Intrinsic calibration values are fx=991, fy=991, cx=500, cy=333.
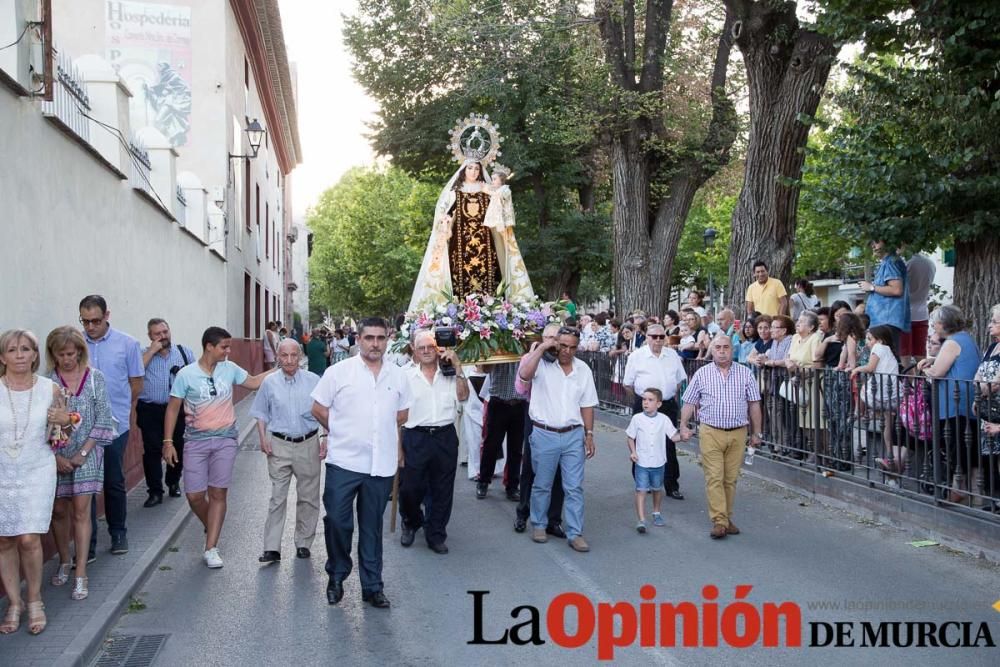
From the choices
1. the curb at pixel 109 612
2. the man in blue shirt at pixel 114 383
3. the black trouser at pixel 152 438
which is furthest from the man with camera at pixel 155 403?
the curb at pixel 109 612

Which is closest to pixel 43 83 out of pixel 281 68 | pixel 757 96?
pixel 757 96

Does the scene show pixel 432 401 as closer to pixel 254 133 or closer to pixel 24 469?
pixel 24 469

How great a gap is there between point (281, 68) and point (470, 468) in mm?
27613

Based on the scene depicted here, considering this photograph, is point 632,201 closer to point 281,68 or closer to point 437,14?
point 437,14

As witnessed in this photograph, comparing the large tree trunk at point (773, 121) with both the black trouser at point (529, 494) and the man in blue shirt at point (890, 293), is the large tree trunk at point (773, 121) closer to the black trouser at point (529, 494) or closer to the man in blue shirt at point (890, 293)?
the man in blue shirt at point (890, 293)

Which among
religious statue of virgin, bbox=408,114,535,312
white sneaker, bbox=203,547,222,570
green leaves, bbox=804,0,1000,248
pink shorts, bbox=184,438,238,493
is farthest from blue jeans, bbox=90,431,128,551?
green leaves, bbox=804,0,1000,248

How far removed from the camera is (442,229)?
39.8ft

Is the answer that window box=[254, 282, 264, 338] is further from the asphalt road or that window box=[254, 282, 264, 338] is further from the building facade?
the asphalt road

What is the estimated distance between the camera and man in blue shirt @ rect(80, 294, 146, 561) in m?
8.00

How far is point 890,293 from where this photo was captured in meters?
11.1

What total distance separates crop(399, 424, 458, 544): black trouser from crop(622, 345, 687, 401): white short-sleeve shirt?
2.51 meters

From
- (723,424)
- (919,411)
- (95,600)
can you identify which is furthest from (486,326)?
(95,600)

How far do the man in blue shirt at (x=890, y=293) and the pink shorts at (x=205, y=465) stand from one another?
286 inches

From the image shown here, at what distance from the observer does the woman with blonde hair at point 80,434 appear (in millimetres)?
6676
